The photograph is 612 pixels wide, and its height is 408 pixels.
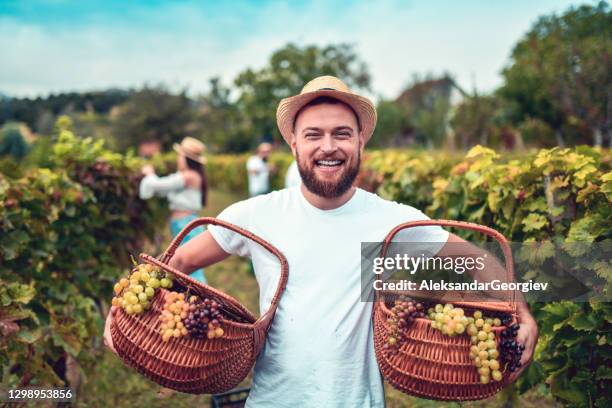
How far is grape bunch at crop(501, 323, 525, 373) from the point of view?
64.1 inches

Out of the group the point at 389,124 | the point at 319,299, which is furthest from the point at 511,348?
the point at 389,124

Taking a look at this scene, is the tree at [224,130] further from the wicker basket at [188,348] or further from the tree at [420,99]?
the wicker basket at [188,348]

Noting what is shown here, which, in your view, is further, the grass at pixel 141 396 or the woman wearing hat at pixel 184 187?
the woman wearing hat at pixel 184 187

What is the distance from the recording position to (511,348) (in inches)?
64.2

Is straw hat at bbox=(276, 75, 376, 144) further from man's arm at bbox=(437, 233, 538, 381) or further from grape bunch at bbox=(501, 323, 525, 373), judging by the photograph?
grape bunch at bbox=(501, 323, 525, 373)

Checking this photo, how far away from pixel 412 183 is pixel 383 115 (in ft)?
145

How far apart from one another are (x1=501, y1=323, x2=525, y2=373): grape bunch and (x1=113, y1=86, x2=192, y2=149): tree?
51004 mm

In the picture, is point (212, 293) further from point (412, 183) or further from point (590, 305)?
point (412, 183)

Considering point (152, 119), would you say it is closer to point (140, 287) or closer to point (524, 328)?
point (140, 287)

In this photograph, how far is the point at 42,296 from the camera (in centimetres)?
354

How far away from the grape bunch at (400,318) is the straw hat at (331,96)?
85cm

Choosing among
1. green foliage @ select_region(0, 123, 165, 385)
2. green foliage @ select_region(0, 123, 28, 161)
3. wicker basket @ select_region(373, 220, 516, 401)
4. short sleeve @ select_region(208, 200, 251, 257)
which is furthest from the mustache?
green foliage @ select_region(0, 123, 28, 161)

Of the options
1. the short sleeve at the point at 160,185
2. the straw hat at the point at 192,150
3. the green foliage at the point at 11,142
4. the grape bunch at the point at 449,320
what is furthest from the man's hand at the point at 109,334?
the green foliage at the point at 11,142

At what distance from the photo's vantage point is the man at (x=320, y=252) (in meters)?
1.91
